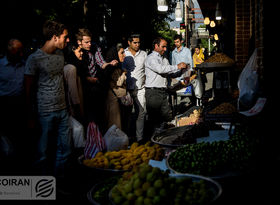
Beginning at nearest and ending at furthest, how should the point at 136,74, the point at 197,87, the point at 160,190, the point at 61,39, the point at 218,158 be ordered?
the point at 160,190, the point at 218,158, the point at 61,39, the point at 136,74, the point at 197,87

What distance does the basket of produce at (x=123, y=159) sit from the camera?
13.4 ft

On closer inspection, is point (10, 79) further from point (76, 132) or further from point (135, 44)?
point (135, 44)

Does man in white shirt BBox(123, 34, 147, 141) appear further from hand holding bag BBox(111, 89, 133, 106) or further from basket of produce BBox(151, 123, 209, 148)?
basket of produce BBox(151, 123, 209, 148)

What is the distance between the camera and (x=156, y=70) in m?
7.24

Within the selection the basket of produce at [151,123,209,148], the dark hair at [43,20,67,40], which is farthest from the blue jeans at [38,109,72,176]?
the basket of produce at [151,123,209,148]

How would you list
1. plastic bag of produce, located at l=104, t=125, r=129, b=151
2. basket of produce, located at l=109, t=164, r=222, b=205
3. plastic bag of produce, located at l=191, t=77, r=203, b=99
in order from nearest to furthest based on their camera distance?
basket of produce, located at l=109, t=164, r=222, b=205, plastic bag of produce, located at l=104, t=125, r=129, b=151, plastic bag of produce, located at l=191, t=77, r=203, b=99

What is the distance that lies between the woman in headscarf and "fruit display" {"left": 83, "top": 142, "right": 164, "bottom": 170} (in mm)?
2744

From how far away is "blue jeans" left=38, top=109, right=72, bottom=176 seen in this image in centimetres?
477

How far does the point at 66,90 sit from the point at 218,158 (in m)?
2.98

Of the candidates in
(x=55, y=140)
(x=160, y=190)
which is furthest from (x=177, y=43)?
(x=160, y=190)

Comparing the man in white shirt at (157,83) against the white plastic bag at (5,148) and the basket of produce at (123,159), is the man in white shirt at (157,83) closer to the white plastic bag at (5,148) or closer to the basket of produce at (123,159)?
the basket of produce at (123,159)

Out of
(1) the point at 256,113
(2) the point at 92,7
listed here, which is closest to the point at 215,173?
(1) the point at 256,113

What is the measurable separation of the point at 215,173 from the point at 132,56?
4600 millimetres

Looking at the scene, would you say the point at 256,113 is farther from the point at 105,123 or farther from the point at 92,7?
the point at 92,7
